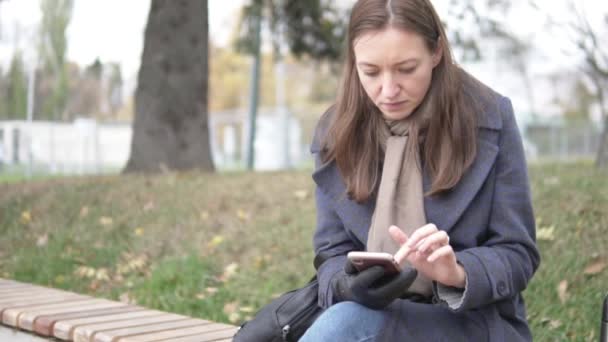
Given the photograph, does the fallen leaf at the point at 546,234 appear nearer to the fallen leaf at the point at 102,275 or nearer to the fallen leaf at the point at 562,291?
the fallen leaf at the point at 562,291

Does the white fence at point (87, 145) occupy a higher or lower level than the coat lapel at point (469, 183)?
lower

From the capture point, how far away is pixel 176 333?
3299mm

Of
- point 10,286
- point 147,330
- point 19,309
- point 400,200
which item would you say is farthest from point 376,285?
point 10,286

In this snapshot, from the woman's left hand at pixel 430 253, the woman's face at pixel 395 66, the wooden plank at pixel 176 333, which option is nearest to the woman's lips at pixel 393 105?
the woman's face at pixel 395 66

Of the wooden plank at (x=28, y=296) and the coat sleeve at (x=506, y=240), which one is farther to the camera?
the wooden plank at (x=28, y=296)

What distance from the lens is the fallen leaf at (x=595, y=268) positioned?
13.9 ft

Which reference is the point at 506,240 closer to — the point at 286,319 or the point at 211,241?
the point at 286,319

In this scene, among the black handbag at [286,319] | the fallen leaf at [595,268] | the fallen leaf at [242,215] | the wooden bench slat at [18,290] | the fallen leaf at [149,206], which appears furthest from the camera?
the fallen leaf at [149,206]

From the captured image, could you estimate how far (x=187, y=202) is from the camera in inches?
256

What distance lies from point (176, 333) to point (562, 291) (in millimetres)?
1924

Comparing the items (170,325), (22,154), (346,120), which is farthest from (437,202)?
(22,154)

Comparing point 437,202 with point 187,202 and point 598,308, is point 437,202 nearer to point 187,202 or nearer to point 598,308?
point 598,308

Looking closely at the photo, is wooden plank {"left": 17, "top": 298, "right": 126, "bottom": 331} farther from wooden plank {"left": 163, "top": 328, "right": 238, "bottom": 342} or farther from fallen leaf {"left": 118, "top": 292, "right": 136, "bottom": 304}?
fallen leaf {"left": 118, "top": 292, "right": 136, "bottom": 304}

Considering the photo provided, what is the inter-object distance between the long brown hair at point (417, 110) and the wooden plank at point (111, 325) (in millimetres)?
1358
